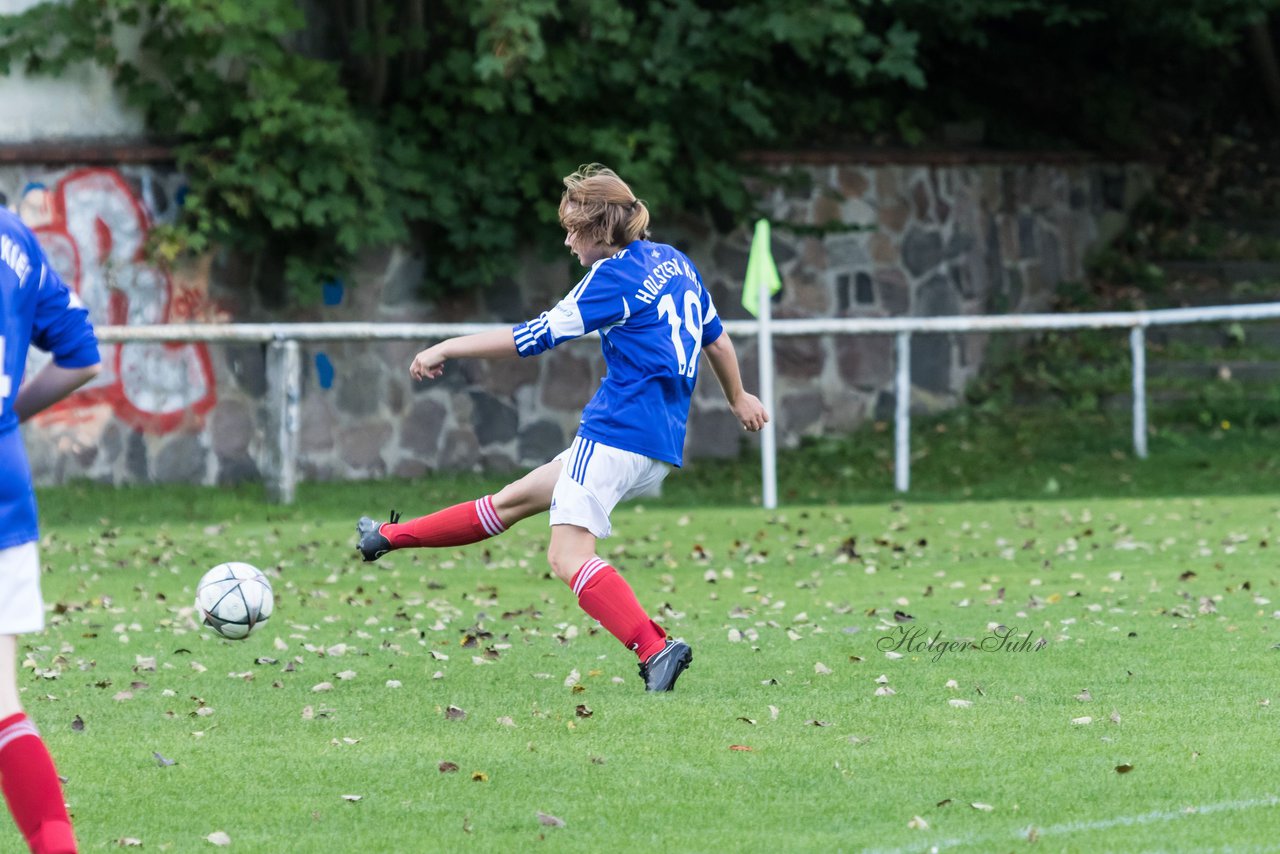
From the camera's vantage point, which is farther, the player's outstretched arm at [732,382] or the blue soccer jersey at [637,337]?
the player's outstretched arm at [732,382]

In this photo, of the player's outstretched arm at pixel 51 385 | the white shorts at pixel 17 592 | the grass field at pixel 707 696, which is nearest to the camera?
the white shorts at pixel 17 592

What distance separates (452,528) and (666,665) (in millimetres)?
1123

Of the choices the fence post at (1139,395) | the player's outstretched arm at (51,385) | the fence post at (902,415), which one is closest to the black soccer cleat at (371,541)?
the player's outstretched arm at (51,385)

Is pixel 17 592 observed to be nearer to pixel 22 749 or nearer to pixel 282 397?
pixel 22 749

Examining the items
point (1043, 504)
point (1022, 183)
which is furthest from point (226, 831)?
point (1022, 183)

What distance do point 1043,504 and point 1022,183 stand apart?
6313mm

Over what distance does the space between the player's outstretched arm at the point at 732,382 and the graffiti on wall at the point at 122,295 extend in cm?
890

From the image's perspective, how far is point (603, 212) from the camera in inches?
253

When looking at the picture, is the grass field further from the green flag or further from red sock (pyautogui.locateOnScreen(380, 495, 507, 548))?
the green flag

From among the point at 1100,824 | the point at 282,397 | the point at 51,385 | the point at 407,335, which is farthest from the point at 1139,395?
the point at 51,385

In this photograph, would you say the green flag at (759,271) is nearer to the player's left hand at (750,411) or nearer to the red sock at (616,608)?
the player's left hand at (750,411)

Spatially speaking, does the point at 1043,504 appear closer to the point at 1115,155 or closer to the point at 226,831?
the point at 1115,155

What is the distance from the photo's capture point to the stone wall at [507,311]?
15.1m

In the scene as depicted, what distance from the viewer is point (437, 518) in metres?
7.17
